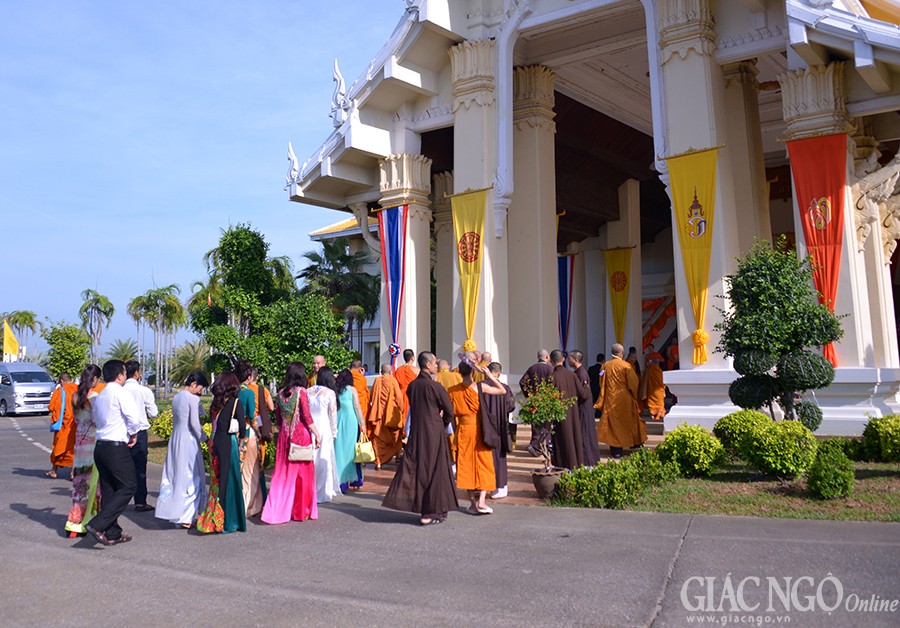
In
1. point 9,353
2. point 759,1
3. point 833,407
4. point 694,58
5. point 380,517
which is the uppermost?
point 759,1

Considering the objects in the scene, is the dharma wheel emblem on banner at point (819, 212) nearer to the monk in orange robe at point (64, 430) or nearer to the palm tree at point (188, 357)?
the monk in orange robe at point (64, 430)

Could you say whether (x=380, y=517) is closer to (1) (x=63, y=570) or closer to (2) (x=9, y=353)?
(1) (x=63, y=570)

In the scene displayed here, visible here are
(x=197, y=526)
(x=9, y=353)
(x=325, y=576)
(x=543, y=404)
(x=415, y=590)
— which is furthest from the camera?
(x=9, y=353)

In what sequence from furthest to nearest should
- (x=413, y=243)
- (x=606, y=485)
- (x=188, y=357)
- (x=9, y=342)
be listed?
(x=188, y=357) → (x=9, y=342) → (x=413, y=243) → (x=606, y=485)

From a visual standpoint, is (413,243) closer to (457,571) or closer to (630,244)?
(630,244)

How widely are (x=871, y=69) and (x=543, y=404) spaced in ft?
22.7

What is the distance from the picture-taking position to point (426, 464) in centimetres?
751

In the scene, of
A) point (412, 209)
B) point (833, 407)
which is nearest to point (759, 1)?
point (833, 407)

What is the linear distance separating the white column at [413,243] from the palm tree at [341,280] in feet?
46.4

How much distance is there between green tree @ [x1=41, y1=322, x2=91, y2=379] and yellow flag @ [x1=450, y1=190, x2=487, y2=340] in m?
18.3

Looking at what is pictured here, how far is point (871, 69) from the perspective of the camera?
1040 cm

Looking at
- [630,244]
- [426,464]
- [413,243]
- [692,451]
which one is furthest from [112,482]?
[630,244]

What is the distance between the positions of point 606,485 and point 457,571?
113 inches

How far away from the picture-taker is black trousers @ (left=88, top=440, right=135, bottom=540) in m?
6.55
